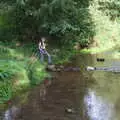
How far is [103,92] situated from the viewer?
64.3ft

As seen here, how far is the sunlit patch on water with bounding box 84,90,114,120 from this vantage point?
1573 centimetres

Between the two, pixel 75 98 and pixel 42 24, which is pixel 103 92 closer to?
pixel 75 98

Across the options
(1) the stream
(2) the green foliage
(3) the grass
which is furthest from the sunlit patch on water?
(2) the green foliage

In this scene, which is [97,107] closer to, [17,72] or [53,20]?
[17,72]

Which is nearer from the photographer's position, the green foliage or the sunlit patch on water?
the sunlit patch on water

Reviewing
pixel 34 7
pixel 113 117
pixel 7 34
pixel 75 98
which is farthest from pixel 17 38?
pixel 113 117

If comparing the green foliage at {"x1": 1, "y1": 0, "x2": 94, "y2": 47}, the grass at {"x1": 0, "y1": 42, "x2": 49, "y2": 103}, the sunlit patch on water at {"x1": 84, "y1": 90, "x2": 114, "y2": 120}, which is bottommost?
the sunlit patch on water at {"x1": 84, "y1": 90, "x2": 114, "y2": 120}

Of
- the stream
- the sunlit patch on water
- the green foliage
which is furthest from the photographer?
the green foliage

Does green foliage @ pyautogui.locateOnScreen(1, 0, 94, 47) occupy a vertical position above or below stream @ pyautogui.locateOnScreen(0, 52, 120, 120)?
above

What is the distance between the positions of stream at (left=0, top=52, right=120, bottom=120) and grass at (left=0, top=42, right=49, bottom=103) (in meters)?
0.62

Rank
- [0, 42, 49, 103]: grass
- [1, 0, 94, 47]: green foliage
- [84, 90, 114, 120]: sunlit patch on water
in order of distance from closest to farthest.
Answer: [84, 90, 114, 120]: sunlit patch on water, [0, 42, 49, 103]: grass, [1, 0, 94, 47]: green foliage

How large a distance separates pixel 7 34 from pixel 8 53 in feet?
14.4

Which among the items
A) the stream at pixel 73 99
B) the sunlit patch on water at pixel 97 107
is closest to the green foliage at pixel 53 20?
the stream at pixel 73 99

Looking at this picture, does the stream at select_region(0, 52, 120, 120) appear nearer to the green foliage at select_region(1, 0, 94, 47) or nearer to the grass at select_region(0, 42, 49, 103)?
the grass at select_region(0, 42, 49, 103)
